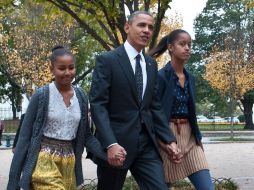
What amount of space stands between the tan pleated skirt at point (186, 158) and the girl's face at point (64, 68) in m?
1.09

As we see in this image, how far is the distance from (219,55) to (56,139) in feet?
112

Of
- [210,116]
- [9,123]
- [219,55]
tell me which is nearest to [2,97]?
[9,123]

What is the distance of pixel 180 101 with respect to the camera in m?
4.62

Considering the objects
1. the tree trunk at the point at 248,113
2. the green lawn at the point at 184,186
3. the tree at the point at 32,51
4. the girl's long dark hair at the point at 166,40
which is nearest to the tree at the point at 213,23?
the tree trunk at the point at 248,113

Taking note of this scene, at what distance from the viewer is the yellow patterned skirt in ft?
12.5

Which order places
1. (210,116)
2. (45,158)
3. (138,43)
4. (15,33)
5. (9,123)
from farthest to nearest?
(210,116), (9,123), (15,33), (138,43), (45,158)

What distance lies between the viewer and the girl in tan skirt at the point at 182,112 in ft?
15.1

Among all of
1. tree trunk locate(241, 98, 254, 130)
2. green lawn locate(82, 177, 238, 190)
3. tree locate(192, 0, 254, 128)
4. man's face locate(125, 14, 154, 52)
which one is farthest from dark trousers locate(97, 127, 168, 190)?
tree locate(192, 0, 254, 128)

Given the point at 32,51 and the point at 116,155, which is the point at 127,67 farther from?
the point at 32,51

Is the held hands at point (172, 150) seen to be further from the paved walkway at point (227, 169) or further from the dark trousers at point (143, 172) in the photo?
the paved walkway at point (227, 169)

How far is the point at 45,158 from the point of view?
12.7ft

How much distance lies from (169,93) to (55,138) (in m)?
1.14

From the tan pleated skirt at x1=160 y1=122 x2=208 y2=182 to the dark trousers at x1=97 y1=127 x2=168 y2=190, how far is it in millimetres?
494

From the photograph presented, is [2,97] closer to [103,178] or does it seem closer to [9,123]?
[9,123]
